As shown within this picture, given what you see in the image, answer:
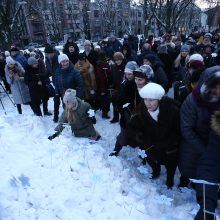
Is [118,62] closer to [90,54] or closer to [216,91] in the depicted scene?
[90,54]

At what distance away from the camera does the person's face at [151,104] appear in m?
3.63

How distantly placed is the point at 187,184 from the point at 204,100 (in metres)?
1.96

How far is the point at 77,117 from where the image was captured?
5.55m

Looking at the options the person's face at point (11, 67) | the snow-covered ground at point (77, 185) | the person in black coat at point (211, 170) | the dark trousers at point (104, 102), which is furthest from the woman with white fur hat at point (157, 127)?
the person's face at point (11, 67)

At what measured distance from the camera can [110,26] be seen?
40469mm

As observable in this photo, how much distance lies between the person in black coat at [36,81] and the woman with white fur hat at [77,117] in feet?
7.68

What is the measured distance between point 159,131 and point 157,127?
72 mm

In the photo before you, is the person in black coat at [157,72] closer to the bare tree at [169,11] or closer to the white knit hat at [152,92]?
the white knit hat at [152,92]

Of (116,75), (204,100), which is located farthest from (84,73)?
(204,100)

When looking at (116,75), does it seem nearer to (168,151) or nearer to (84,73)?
(84,73)

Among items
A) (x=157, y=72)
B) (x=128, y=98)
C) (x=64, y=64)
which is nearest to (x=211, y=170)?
(x=128, y=98)

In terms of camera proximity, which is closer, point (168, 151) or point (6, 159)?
point (168, 151)

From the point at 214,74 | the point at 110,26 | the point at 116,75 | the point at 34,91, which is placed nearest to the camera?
the point at 214,74

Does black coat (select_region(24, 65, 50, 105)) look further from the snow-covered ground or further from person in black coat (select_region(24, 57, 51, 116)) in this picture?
the snow-covered ground
